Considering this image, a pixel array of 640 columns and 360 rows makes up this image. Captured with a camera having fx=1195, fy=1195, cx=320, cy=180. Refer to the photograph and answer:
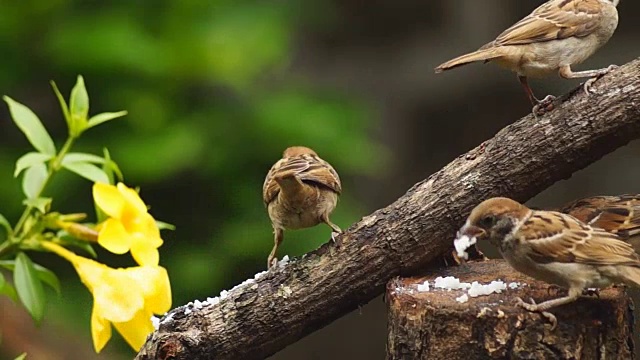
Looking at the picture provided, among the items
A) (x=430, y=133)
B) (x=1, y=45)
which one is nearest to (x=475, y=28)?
(x=430, y=133)

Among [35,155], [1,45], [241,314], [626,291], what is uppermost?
[1,45]

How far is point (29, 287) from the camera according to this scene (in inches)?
114

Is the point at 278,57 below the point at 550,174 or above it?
above

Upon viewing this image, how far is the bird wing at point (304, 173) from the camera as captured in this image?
3371 millimetres

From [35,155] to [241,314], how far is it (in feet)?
2.36

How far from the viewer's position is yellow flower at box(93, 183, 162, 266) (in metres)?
2.91

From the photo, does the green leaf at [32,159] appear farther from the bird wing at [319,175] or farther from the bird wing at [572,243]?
the bird wing at [572,243]

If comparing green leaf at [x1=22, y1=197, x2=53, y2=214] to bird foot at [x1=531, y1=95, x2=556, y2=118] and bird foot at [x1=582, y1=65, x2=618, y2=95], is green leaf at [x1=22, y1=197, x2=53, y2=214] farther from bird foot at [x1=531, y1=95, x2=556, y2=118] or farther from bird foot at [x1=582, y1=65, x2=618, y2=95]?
bird foot at [x1=582, y1=65, x2=618, y2=95]

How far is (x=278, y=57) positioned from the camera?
200 inches

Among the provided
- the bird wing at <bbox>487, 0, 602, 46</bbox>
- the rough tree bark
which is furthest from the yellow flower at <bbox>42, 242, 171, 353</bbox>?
the bird wing at <bbox>487, 0, 602, 46</bbox>

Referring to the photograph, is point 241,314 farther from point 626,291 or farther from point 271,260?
point 626,291

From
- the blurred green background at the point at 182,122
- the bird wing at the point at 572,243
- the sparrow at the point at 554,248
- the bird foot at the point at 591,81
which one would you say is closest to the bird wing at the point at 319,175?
the sparrow at the point at 554,248

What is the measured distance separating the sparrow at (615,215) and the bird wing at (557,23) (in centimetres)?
51

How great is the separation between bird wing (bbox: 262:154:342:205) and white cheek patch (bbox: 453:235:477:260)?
42 centimetres
